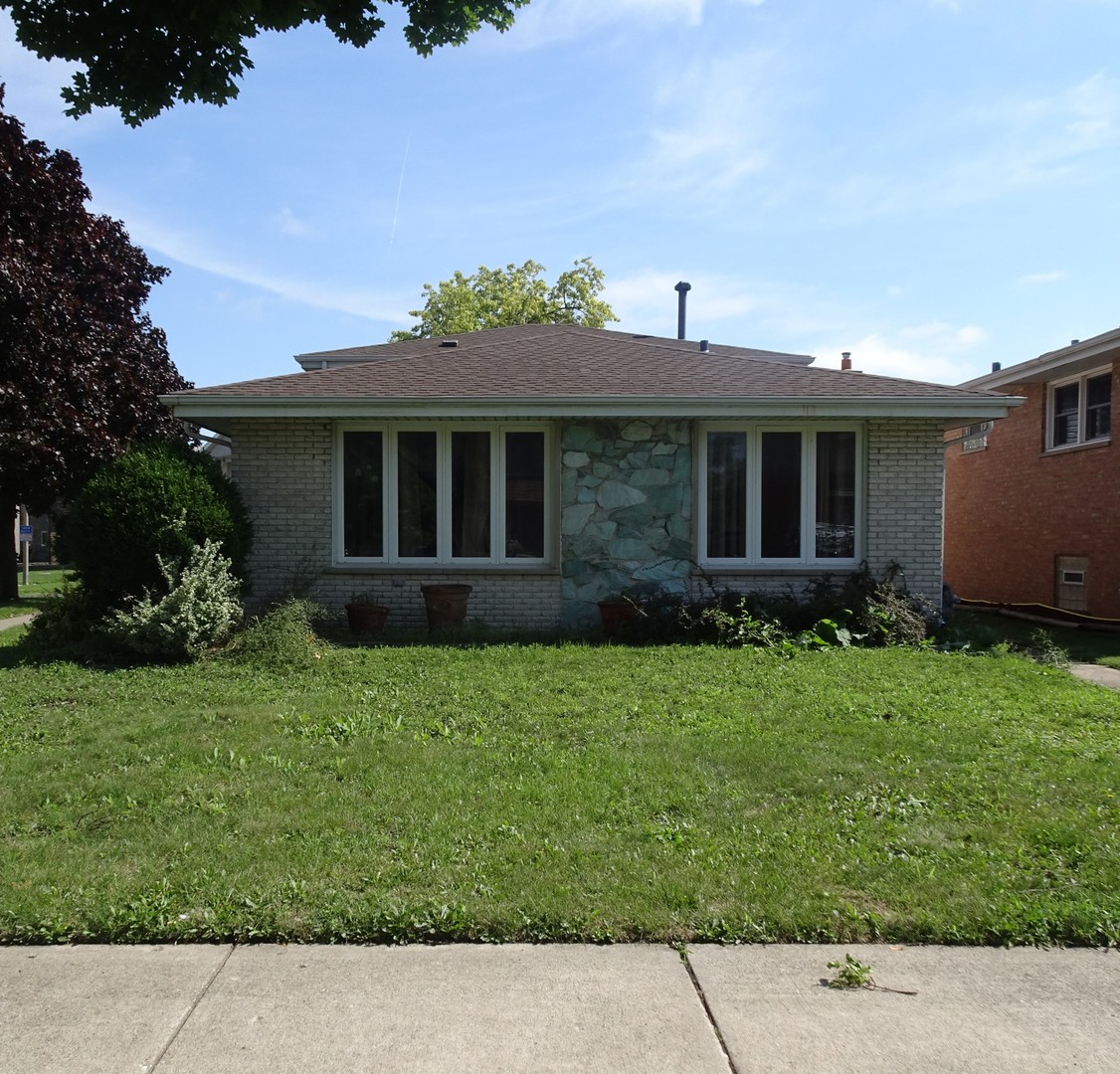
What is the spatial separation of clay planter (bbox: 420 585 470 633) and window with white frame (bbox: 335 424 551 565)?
857mm

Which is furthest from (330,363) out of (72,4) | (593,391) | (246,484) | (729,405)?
(72,4)

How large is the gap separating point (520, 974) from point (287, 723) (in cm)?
369

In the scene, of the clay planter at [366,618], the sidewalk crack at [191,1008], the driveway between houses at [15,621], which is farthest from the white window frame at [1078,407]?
the driveway between houses at [15,621]

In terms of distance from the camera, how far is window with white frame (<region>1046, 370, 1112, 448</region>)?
14133mm

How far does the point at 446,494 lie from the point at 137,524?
11.9ft

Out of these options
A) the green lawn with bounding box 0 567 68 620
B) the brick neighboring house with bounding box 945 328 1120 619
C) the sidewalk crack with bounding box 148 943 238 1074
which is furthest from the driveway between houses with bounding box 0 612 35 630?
the brick neighboring house with bounding box 945 328 1120 619

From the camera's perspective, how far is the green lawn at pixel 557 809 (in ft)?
12.2

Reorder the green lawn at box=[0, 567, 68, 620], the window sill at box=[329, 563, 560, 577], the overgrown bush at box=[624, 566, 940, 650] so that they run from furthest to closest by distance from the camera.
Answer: the green lawn at box=[0, 567, 68, 620]
the window sill at box=[329, 563, 560, 577]
the overgrown bush at box=[624, 566, 940, 650]

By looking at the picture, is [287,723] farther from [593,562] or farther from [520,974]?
[593,562]

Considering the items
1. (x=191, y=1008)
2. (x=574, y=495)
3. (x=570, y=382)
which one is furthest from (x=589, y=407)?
(x=191, y=1008)

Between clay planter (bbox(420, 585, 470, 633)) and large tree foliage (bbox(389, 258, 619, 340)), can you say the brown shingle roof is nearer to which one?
clay planter (bbox(420, 585, 470, 633))

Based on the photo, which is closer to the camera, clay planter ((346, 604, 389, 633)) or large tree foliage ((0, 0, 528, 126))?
large tree foliage ((0, 0, 528, 126))

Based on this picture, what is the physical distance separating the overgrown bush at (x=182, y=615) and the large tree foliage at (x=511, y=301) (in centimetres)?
2941

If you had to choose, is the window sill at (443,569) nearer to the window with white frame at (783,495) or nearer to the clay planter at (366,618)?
the clay planter at (366,618)
